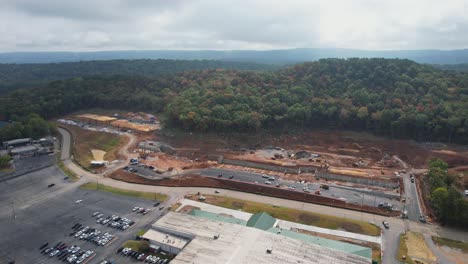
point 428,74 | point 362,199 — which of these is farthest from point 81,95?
point 428,74

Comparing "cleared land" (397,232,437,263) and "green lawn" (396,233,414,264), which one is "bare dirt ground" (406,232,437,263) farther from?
"green lawn" (396,233,414,264)

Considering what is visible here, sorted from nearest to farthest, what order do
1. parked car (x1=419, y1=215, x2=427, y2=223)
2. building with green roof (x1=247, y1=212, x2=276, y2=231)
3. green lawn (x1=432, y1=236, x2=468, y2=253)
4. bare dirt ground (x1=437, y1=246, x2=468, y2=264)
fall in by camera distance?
bare dirt ground (x1=437, y1=246, x2=468, y2=264) → green lawn (x1=432, y1=236, x2=468, y2=253) → building with green roof (x1=247, y1=212, x2=276, y2=231) → parked car (x1=419, y1=215, x2=427, y2=223)

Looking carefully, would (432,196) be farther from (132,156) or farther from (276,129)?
(132,156)

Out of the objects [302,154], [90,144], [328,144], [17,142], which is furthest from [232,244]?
[17,142]

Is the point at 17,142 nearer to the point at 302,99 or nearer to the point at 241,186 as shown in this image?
the point at 241,186

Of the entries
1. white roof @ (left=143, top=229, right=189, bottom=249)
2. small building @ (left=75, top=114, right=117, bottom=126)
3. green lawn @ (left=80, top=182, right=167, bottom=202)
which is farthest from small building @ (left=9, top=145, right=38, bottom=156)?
white roof @ (left=143, top=229, right=189, bottom=249)

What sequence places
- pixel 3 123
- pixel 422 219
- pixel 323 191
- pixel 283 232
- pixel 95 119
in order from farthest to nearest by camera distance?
pixel 95 119
pixel 3 123
pixel 323 191
pixel 422 219
pixel 283 232
